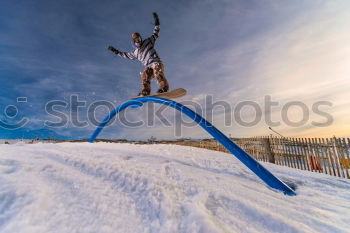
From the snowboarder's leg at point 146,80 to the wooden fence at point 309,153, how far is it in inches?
304

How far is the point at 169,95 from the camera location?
5.99 metres

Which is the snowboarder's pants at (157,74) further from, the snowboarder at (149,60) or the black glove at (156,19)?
the black glove at (156,19)

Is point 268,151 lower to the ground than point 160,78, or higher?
lower

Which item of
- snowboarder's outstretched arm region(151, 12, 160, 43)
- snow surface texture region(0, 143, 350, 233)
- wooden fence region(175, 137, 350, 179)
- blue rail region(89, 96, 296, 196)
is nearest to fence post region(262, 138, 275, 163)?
wooden fence region(175, 137, 350, 179)

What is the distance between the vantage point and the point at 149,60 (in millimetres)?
6148

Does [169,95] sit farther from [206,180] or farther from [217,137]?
[206,180]

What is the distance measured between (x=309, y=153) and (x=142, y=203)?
9.17 meters

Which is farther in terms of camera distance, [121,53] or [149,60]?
[121,53]

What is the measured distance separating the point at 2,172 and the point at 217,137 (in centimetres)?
402

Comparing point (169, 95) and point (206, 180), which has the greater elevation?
point (169, 95)

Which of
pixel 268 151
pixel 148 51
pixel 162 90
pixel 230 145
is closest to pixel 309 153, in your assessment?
pixel 268 151

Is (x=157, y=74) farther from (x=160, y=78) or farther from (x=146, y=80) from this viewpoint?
(x=146, y=80)

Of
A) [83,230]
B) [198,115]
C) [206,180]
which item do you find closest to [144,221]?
[83,230]

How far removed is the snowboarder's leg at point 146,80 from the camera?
20.7 ft
